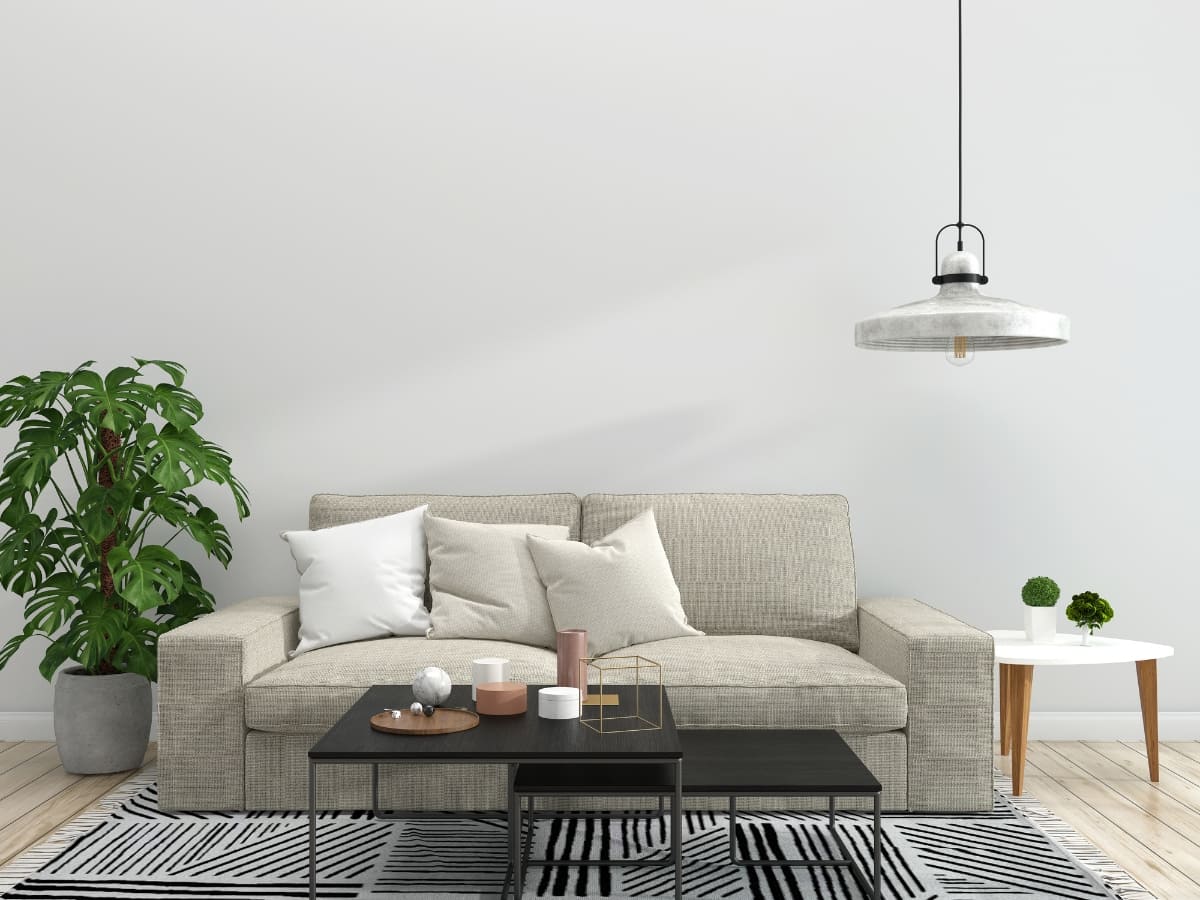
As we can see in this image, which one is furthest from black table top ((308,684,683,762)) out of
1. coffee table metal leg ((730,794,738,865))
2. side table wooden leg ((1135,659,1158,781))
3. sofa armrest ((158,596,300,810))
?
side table wooden leg ((1135,659,1158,781))

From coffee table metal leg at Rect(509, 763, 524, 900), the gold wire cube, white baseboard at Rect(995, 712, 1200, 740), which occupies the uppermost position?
the gold wire cube

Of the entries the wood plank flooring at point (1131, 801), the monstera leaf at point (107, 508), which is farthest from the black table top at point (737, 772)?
the monstera leaf at point (107, 508)

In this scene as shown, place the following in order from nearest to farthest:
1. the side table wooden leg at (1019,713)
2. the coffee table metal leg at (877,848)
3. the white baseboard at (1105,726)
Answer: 1. the coffee table metal leg at (877,848)
2. the side table wooden leg at (1019,713)
3. the white baseboard at (1105,726)

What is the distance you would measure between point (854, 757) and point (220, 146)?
309 cm

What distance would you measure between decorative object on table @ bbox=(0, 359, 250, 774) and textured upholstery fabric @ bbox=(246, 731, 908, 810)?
0.67 metres

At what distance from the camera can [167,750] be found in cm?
318

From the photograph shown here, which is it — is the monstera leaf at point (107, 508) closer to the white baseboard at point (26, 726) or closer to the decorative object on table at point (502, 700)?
the white baseboard at point (26, 726)

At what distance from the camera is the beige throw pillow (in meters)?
3.60

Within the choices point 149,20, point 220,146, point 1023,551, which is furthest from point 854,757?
point 149,20

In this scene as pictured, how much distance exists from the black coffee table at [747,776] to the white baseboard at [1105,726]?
156 centimetres

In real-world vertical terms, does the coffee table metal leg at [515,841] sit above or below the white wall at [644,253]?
below

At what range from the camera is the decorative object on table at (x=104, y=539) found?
350 centimetres

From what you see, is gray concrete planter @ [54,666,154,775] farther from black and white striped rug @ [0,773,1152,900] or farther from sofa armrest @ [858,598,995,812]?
sofa armrest @ [858,598,995,812]

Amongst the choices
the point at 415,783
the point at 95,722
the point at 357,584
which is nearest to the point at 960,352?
the point at 415,783
